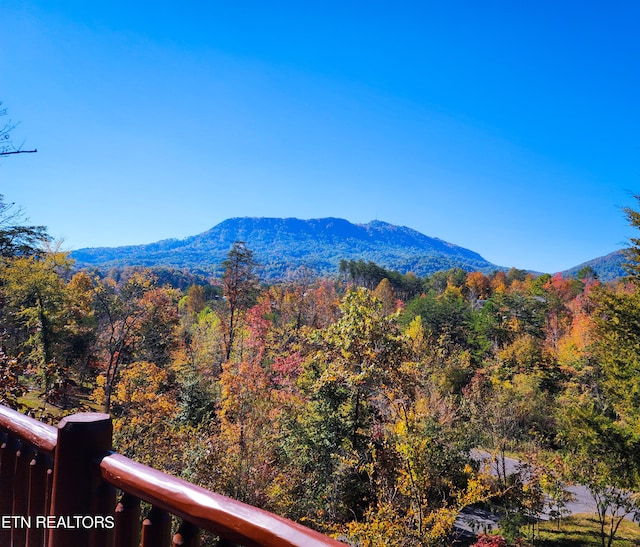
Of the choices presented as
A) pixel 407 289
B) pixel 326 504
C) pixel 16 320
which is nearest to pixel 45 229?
pixel 16 320

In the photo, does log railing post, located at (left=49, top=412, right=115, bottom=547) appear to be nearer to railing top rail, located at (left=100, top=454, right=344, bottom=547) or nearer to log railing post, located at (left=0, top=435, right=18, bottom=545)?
railing top rail, located at (left=100, top=454, right=344, bottom=547)

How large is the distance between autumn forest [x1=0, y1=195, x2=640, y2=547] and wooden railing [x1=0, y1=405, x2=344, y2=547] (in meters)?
3.96

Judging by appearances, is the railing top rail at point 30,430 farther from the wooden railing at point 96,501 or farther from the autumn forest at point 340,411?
the autumn forest at point 340,411

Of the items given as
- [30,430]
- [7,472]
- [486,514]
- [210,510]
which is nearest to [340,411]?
[486,514]

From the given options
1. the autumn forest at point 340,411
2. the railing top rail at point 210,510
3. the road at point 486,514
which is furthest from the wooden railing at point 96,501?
the road at point 486,514

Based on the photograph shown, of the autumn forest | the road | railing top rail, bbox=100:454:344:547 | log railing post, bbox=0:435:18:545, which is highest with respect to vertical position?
railing top rail, bbox=100:454:344:547

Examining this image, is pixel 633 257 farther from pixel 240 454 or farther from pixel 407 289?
pixel 407 289

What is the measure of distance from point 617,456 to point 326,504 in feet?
30.7

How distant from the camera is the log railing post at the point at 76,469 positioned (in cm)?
152

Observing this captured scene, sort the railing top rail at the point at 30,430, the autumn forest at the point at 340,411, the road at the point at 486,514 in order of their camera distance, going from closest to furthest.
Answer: the railing top rail at the point at 30,430
the autumn forest at the point at 340,411
the road at the point at 486,514

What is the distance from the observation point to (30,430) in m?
1.75

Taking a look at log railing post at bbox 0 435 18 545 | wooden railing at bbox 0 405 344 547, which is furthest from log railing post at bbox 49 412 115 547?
log railing post at bbox 0 435 18 545

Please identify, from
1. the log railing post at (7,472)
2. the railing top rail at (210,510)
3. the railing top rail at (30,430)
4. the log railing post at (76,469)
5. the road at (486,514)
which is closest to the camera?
the railing top rail at (210,510)

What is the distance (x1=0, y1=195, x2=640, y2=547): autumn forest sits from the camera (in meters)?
7.84
